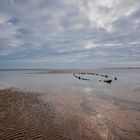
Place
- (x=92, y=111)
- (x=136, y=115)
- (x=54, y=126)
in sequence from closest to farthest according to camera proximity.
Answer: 1. (x=54, y=126)
2. (x=136, y=115)
3. (x=92, y=111)

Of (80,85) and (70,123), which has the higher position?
(80,85)

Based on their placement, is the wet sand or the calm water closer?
the wet sand

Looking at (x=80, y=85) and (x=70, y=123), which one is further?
(x=80, y=85)

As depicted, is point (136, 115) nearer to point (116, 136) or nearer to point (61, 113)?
point (116, 136)

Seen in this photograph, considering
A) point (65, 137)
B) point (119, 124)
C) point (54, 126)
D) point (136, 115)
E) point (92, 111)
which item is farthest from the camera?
point (92, 111)

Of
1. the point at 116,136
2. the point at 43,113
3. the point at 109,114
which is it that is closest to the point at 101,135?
the point at 116,136

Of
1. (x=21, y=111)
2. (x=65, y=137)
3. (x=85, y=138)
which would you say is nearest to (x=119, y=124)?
(x=85, y=138)

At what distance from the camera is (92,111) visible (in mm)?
13508

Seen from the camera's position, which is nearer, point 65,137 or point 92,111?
point 65,137

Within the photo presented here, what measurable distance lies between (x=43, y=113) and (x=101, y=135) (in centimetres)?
501

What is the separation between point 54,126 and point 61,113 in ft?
9.75

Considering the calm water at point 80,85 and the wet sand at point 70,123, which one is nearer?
the wet sand at point 70,123

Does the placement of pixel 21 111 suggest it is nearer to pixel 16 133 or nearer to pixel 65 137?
pixel 16 133

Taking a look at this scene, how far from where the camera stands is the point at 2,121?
10344 millimetres
